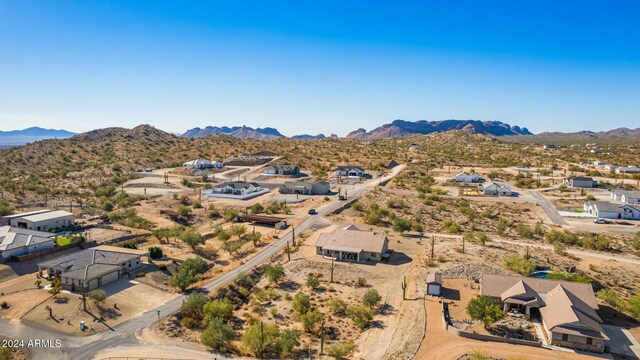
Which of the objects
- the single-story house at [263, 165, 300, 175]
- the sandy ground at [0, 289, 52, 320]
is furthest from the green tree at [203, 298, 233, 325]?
the single-story house at [263, 165, 300, 175]

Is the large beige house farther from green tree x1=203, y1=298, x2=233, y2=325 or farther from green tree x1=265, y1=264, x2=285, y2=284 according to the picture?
green tree x1=203, y1=298, x2=233, y2=325

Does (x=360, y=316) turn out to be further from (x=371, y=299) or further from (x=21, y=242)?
(x=21, y=242)

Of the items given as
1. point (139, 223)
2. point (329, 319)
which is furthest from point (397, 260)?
point (139, 223)

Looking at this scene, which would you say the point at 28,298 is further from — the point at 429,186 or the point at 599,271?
the point at 429,186

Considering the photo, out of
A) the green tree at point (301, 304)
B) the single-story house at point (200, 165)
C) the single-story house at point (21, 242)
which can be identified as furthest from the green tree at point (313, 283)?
the single-story house at point (200, 165)

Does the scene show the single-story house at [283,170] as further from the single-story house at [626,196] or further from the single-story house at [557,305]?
the single-story house at [557,305]

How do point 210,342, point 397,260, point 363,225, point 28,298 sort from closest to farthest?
point 210,342, point 28,298, point 397,260, point 363,225

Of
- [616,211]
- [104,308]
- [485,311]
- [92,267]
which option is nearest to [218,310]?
[104,308]
